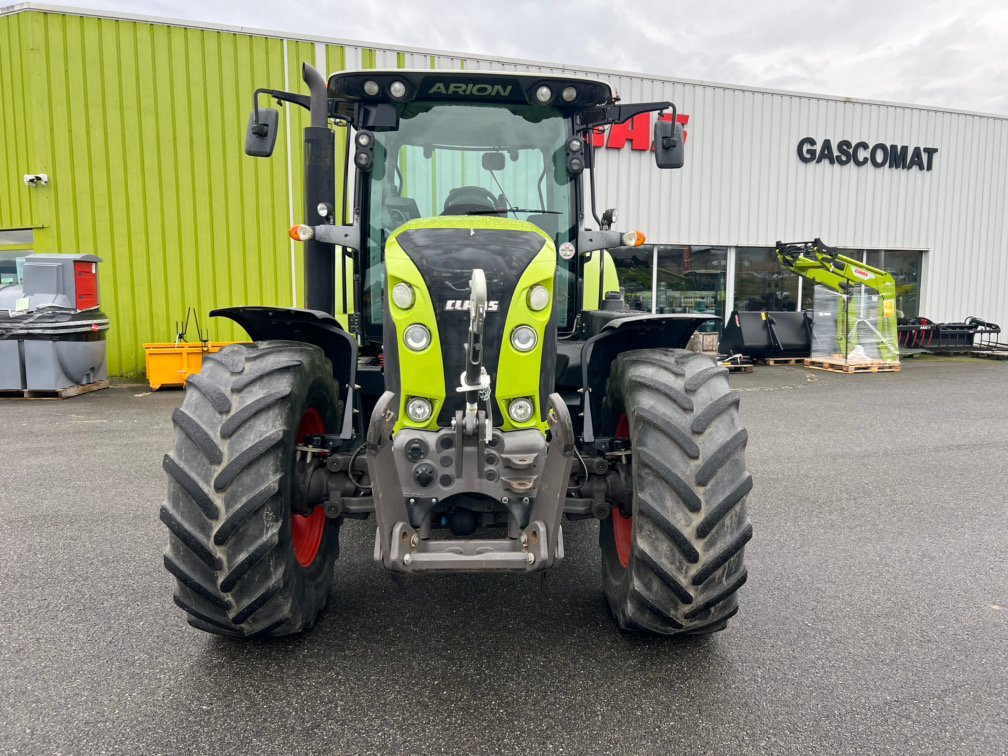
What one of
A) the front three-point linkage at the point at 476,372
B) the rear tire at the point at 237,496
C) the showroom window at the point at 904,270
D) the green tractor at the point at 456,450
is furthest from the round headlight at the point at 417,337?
the showroom window at the point at 904,270

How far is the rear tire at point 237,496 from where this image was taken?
2.46 meters

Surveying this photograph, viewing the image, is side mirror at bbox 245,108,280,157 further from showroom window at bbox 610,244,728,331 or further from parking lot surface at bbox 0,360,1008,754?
showroom window at bbox 610,244,728,331

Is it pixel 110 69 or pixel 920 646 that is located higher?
pixel 110 69

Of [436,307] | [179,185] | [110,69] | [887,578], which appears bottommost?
[887,578]

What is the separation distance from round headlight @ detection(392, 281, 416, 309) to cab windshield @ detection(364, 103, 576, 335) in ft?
3.28

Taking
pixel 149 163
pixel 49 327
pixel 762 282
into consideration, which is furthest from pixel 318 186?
pixel 762 282

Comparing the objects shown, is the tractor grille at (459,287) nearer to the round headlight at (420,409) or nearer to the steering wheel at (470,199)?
the round headlight at (420,409)

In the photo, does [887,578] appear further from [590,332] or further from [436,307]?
[436,307]

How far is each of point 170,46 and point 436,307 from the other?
1117 centimetres

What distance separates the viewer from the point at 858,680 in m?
2.69

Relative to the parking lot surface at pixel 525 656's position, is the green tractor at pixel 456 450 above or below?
above

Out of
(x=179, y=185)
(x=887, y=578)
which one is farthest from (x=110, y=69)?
(x=887, y=578)

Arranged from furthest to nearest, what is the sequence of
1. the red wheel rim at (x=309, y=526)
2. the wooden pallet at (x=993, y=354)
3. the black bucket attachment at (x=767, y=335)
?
1. the wooden pallet at (x=993, y=354)
2. the black bucket attachment at (x=767, y=335)
3. the red wheel rim at (x=309, y=526)

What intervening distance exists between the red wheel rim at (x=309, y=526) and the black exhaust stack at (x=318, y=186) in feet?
2.31
